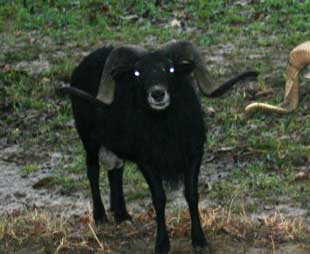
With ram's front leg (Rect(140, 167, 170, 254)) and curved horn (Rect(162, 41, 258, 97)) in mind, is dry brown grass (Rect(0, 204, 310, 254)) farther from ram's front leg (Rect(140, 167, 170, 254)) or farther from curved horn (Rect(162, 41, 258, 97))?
curved horn (Rect(162, 41, 258, 97))

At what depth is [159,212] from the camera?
30.9 ft

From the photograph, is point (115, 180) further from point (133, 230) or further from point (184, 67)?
point (184, 67)

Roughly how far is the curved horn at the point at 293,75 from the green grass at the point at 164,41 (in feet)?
1.42

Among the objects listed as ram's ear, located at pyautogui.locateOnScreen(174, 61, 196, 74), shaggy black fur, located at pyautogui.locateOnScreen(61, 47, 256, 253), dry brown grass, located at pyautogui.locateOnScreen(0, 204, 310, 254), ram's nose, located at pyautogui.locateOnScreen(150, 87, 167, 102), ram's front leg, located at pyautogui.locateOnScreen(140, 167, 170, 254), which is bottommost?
dry brown grass, located at pyautogui.locateOnScreen(0, 204, 310, 254)

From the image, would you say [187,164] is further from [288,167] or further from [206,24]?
[206,24]

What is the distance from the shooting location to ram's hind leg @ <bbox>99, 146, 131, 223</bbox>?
10.7 metres

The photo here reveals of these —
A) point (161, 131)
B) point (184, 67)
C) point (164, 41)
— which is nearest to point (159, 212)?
point (161, 131)

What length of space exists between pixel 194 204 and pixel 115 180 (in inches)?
61.7

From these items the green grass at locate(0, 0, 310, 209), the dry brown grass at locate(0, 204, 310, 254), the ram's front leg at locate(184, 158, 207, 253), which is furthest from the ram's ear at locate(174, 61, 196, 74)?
the green grass at locate(0, 0, 310, 209)

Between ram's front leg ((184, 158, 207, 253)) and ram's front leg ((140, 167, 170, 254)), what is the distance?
0.22m

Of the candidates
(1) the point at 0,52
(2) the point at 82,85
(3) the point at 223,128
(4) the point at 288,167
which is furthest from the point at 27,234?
(1) the point at 0,52

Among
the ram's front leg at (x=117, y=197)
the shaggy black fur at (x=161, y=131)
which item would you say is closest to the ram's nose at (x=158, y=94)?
the shaggy black fur at (x=161, y=131)

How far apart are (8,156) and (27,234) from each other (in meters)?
4.41

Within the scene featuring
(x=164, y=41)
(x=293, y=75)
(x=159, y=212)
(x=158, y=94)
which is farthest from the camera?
(x=164, y=41)
